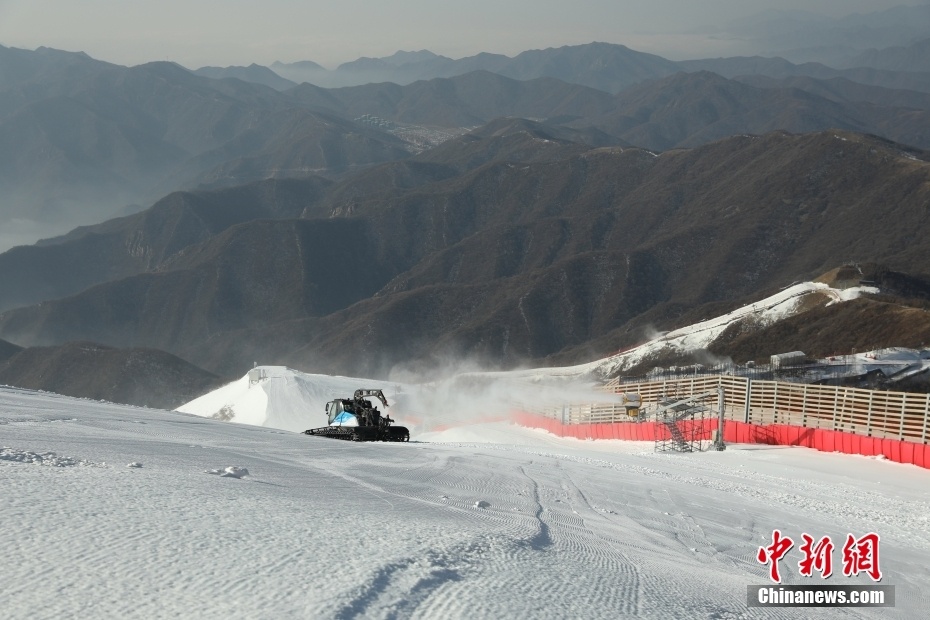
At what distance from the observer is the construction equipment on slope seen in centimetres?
2898

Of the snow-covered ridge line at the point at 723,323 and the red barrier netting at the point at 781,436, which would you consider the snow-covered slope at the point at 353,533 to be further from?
the snow-covered ridge line at the point at 723,323

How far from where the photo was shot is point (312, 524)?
8.44 metres

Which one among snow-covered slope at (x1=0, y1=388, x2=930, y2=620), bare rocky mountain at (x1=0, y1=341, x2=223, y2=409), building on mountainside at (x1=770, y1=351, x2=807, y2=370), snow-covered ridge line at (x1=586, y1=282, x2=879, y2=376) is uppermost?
snow-covered ridge line at (x1=586, y1=282, x2=879, y2=376)

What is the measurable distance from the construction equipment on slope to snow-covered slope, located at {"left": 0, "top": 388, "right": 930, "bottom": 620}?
35.4 ft

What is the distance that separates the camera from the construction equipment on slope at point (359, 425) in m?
29.0

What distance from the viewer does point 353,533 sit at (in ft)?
27.2

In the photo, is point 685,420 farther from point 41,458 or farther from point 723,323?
point 723,323

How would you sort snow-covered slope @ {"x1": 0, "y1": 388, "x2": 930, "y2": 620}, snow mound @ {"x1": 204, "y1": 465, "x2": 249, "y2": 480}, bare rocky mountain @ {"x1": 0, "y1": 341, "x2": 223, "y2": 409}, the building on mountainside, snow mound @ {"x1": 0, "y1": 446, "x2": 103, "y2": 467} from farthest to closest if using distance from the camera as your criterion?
bare rocky mountain @ {"x1": 0, "y1": 341, "x2": 223, "y2": 409} → the building on mountainside → snow mound @ {"x1": 204, "y1": 465, "x2": 249, "y2": 480} → snow mound @ {"x1": 0, "y1": 446, "x2": 103, "y2": 467} → snow-covered slope @ {"x1": 0, "y1": 388, "x2": 930, "y2": 620}

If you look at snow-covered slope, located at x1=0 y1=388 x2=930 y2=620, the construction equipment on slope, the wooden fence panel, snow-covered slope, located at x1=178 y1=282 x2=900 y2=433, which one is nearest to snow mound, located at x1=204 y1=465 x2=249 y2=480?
snow-covered slope, located at x1=0 y1=388 x2=930 y2=620

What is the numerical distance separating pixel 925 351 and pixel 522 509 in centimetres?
5864

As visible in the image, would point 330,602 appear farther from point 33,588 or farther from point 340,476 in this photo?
point 340,476

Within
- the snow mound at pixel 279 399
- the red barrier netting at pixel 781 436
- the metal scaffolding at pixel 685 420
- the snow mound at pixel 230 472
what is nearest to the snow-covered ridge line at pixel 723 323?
the snow mound at pixel 279 399

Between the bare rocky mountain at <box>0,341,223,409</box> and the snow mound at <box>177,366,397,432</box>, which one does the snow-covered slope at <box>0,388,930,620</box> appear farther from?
the bare rocky mountain at <box>0,341,223,409</box>

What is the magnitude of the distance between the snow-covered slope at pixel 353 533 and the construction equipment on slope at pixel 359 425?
35.4ft
